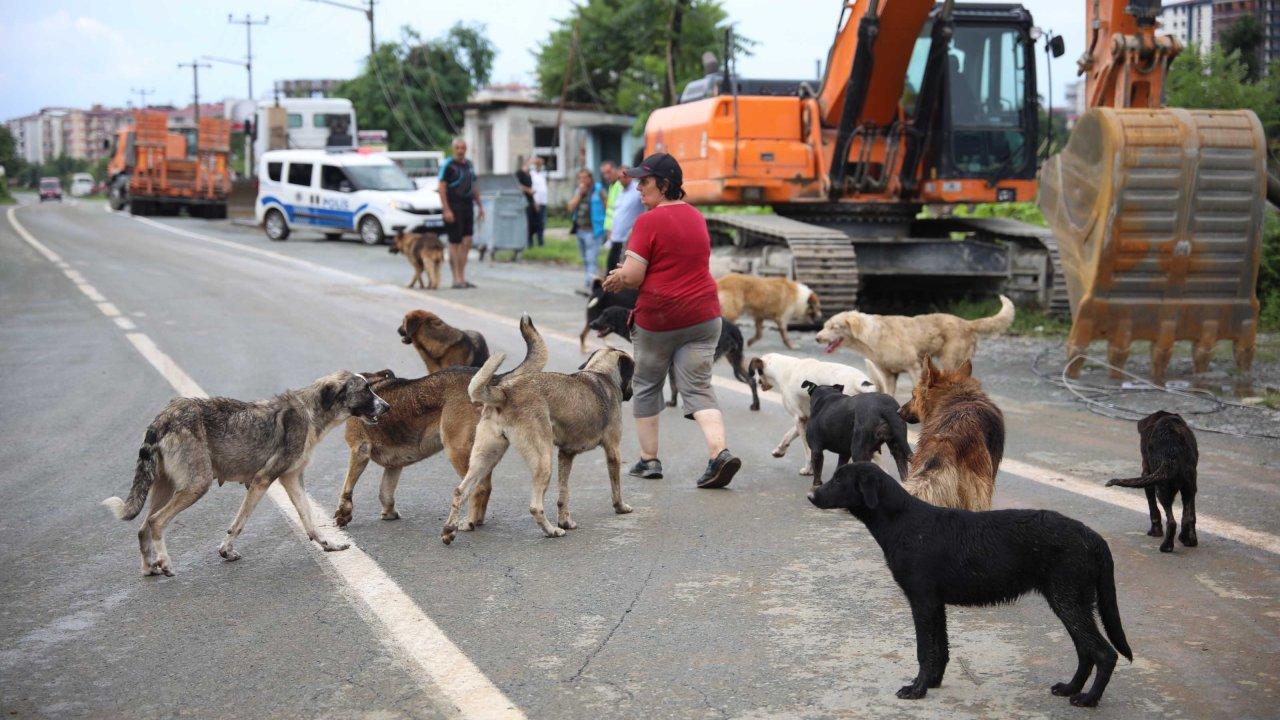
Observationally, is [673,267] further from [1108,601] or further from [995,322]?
[995,322]

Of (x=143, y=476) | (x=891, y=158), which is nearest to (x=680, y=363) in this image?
(x=143, y=476)

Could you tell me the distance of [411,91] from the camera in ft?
218

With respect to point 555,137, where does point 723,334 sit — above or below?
below

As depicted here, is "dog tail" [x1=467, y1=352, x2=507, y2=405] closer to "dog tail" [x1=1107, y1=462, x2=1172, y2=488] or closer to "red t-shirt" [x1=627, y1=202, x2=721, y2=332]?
"red t-shirt" [x1=627, y1=202, x2=721, y2=332]

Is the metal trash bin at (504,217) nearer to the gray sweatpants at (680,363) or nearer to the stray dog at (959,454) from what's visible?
the gray sweatpants at (680,363)

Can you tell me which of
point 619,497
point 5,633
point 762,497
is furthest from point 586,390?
point 5,633

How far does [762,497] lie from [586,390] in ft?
4.47

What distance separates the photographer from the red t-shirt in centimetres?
766

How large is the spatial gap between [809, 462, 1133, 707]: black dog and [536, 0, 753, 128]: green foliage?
1278 inches

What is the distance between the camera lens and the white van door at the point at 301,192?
33.4m

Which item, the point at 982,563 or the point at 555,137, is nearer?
the point at 982,563

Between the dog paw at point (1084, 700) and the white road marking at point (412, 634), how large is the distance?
197 cm

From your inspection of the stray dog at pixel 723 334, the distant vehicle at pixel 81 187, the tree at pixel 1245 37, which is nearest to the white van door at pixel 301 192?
the tree at pixel 1245 37

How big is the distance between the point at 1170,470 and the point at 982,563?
2.30m
